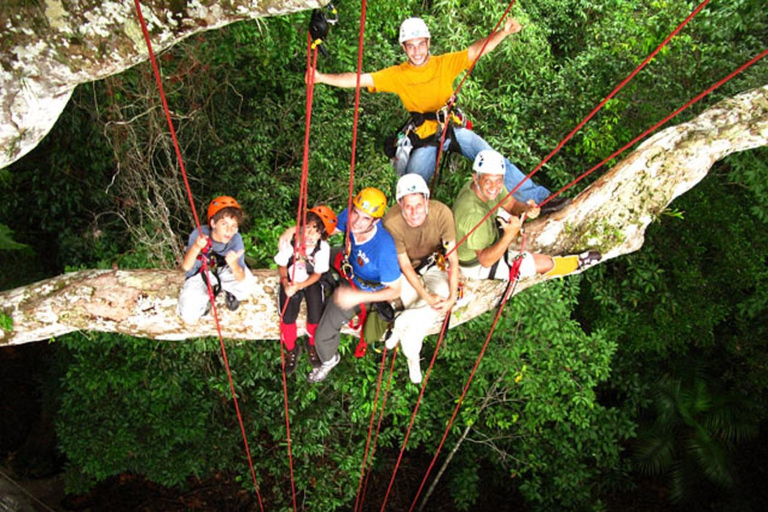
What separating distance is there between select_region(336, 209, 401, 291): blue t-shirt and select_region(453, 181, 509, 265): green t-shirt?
0.49m

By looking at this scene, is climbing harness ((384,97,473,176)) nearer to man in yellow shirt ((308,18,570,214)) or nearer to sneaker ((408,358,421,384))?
man in yellow shirt ((308,18,570,214))

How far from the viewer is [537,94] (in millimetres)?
Answer: 6953

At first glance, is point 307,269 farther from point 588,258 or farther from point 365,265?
point 588,258

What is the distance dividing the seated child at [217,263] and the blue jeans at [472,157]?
4.46 feet

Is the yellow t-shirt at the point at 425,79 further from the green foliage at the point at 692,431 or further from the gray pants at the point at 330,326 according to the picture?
the green foliage at the point at 692,431

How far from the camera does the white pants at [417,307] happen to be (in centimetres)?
402

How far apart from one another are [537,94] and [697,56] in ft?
5.79

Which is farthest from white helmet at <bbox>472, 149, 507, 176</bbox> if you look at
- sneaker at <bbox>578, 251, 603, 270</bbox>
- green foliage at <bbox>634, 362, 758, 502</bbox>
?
green foliage at <bbox>634, 362, 758, 502</bbox>

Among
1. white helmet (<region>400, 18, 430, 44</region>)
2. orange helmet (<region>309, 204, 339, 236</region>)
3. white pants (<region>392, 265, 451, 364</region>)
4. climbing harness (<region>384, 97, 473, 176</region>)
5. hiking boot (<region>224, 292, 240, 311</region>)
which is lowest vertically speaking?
white pants (<region>392, 265, 451, 364</region>)

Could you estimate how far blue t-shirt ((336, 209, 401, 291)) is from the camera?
349cm

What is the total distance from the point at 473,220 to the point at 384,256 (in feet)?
2.11

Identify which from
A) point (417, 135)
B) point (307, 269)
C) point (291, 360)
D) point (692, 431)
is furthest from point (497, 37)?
point (692, 431)

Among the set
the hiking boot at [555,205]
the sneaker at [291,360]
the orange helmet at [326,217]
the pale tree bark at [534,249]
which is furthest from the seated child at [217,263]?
the hiking boot at [555,205]

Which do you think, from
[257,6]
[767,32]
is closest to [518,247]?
[257,6]
